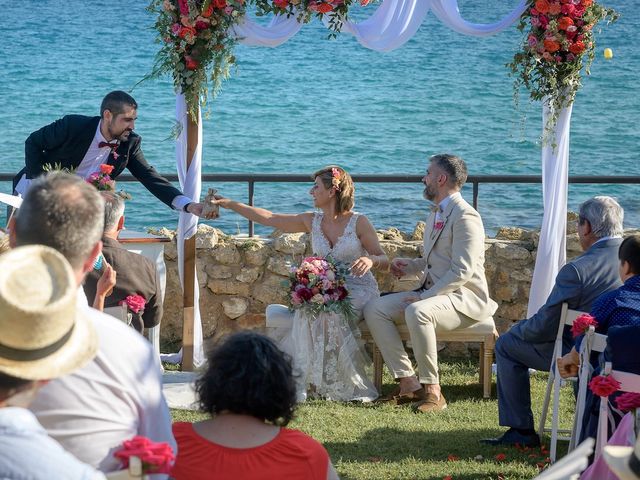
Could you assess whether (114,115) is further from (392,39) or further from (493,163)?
(493,163)

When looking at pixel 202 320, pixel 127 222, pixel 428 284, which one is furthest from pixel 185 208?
pixel 127 222

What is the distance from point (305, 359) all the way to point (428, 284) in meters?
1.01

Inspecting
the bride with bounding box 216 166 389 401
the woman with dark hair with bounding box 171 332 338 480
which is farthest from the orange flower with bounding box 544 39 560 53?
the woman with dark hair with bounding box 171 332 338 480

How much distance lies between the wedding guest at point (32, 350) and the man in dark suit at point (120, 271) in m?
3.60

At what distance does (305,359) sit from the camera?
697 centimetres

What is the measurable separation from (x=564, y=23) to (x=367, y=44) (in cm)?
148

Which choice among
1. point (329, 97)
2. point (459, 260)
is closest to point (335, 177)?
point (459, 260)

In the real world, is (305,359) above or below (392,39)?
below

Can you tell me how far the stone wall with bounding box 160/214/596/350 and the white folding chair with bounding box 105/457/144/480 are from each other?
549cm

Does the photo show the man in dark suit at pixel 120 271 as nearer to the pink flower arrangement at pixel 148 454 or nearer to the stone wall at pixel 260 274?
the stone wall at pixel 260 274

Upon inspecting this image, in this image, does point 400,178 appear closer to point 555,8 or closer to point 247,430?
point 555,8

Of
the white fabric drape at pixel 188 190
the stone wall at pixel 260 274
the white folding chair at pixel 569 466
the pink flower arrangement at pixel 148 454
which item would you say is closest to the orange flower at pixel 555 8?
the stone wall at pixel 260 274

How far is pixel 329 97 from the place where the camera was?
1357 inches

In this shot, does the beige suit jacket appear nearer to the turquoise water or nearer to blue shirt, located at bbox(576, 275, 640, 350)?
blue shirt, located at bbox(576, 275, 640, 350)
